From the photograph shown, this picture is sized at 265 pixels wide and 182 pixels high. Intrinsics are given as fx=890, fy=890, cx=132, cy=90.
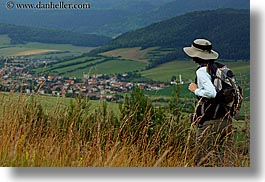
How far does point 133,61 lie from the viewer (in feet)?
23.3

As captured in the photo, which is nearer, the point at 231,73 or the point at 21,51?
the point at 231,73

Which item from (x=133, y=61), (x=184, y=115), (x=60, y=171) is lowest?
(x=60, y=171)

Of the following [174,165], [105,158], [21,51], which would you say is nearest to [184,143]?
[174,165]

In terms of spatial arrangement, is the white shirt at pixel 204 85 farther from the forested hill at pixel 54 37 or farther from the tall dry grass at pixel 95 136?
the forested hill at pixel 54 37

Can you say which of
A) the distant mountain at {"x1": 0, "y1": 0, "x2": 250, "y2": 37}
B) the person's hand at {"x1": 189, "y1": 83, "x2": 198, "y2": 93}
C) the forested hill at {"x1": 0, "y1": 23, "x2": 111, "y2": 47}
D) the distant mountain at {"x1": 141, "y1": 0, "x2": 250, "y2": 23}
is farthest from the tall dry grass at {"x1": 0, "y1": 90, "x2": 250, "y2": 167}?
the distant mountain at {"x1": 141, "y1": 0, "x2": 250, "y2": 23}

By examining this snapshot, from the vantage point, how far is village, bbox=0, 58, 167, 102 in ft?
23.0

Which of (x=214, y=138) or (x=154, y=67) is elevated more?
(x=154, y=67)

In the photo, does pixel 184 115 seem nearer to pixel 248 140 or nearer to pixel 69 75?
pixel 248 140

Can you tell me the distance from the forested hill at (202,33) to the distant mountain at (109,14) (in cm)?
5

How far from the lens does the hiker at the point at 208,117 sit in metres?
6.63

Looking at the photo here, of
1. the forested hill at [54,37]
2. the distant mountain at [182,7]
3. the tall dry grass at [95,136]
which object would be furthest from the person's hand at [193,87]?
the forested hill at [54,37]

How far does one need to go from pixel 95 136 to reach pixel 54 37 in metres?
0.90

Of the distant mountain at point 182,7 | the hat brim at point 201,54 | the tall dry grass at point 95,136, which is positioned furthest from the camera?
the distant mountain at point 182,7

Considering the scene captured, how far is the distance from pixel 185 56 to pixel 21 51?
1.31m
